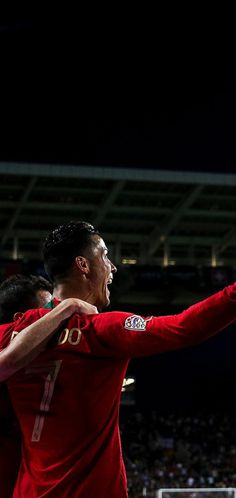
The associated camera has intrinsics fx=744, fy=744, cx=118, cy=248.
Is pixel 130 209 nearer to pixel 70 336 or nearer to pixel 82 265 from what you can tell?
pixel 82 265

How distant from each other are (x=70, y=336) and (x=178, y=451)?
28.7 metres

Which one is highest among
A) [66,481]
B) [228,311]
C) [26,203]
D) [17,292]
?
[26,203]

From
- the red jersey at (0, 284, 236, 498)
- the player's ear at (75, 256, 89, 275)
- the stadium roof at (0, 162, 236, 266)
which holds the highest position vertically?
the stadium roof at (0, 162, 236, 266)

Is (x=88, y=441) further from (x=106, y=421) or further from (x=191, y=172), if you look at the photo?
(x=191, y=172)

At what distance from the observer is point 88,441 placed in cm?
258

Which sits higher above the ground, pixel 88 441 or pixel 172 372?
pixel 172 372

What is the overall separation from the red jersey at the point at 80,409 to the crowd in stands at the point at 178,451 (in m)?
21.0

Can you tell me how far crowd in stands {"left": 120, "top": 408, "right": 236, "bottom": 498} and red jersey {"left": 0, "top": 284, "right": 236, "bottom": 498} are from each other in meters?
21.0

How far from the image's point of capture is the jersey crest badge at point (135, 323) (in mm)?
2447

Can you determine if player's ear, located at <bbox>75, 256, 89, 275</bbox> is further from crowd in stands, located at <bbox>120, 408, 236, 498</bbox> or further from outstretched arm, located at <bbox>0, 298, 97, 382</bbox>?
crowd in stands, located at <bbox>120, 408, 236, 498</bbox>

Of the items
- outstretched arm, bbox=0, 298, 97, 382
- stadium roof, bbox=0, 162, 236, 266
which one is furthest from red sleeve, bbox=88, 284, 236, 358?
stadium roof, bbox=0, 162, 236, 266

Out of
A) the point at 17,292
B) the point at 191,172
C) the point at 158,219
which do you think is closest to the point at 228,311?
the point at 17,292

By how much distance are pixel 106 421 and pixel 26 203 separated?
26.6 meters

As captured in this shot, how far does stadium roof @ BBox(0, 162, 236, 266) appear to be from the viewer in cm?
2738
